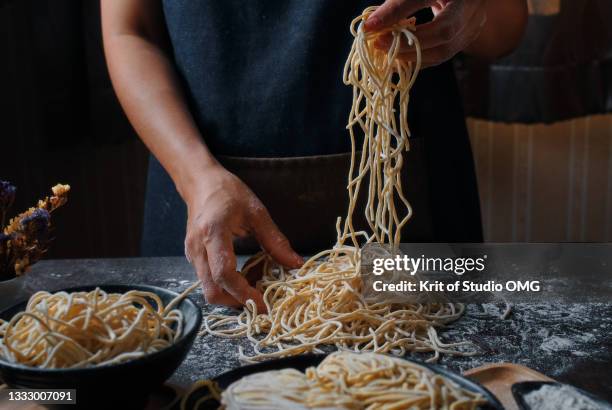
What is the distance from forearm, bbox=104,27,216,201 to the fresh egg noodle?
75cm

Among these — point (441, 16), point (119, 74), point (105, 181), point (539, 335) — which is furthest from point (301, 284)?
point (105, 181)

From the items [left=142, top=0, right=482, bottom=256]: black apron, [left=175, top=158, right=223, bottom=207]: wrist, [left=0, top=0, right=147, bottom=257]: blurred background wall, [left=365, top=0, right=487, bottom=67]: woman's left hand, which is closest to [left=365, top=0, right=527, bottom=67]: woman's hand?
[left=365, top=0, right=487, bottom=67]: woman's left hand

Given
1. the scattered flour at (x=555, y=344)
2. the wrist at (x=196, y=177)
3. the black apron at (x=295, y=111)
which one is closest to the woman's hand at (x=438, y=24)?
the black apron at (x=295, y=111)

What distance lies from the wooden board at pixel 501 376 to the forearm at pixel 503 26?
99 centimetres

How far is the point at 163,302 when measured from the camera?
3.75 ft

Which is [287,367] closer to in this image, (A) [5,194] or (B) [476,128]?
(A) [5,194]

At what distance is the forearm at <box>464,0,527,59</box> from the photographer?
1882 mm

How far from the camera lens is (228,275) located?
56.8 inches

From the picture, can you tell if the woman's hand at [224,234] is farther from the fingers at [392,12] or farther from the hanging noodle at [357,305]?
the fingers at [392,12]

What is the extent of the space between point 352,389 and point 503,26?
4.15ft

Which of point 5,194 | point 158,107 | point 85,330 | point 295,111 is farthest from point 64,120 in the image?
point 85,330

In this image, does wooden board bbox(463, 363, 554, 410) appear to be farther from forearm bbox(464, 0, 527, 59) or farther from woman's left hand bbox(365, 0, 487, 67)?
forearm bbox(464, 0, 527, 59)

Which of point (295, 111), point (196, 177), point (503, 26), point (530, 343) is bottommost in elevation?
point (530, 343)

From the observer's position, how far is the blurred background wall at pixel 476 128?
9.43 feet
